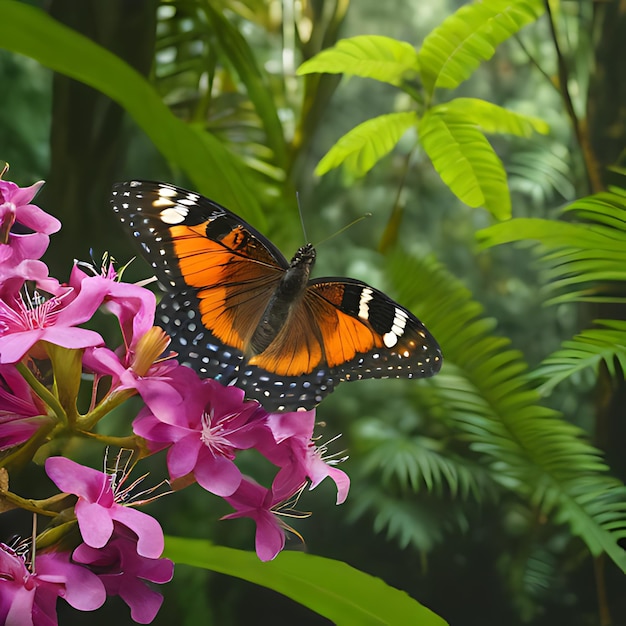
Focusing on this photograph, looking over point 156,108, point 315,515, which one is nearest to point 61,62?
point 156,108

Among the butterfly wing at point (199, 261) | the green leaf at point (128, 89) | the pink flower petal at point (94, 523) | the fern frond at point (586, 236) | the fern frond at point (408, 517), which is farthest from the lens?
the fern frond at point (408, 517)

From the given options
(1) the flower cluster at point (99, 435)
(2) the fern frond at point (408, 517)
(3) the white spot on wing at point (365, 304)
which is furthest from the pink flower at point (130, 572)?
(2) the fern frond at point (408, 517)

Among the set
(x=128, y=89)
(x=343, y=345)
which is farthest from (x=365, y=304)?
(x=128, y=89)

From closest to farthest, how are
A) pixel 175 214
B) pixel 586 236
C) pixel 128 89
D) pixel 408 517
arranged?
pixel 175 214 < pixel 128 89 < pixel 586 236 < pixel 408 517

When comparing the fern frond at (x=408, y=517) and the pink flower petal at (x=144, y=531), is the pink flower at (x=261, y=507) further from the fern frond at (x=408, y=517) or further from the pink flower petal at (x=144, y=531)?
the fern frond at (x=408, y=517)

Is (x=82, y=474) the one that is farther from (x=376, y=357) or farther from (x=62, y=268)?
(x=62, y=268)

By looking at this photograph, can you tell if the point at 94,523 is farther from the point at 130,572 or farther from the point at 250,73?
the point at 250,73
